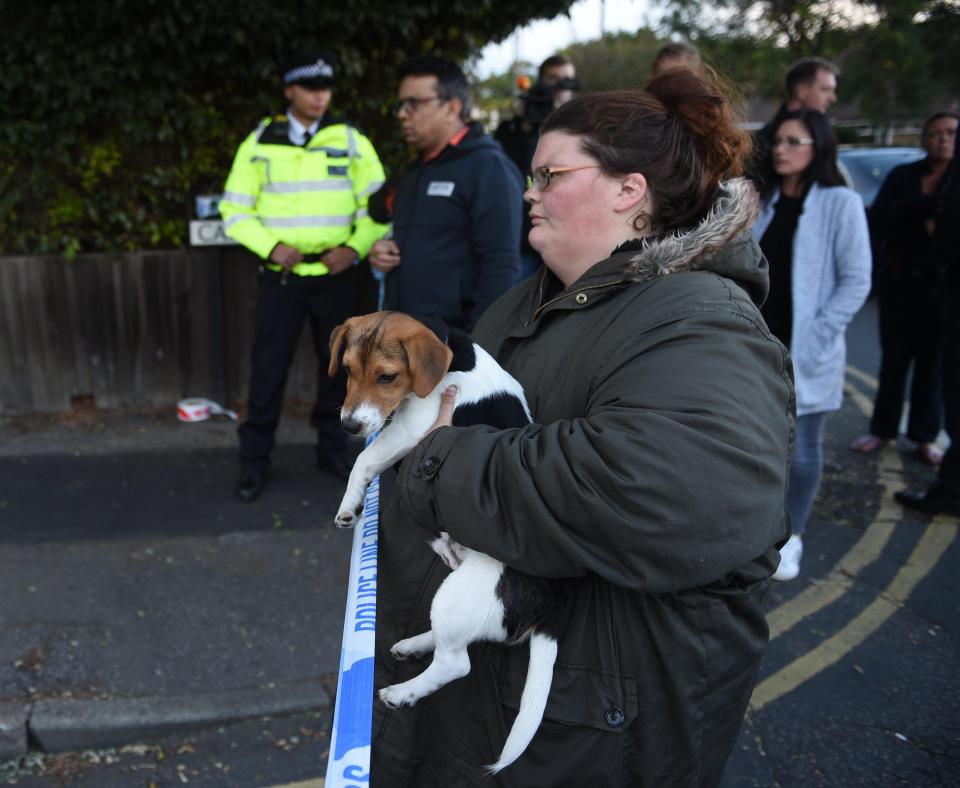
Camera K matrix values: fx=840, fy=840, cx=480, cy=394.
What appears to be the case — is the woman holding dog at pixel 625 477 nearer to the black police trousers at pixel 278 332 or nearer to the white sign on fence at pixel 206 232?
the black police trousers at pixel 278 332

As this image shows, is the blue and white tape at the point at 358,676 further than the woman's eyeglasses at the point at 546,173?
No

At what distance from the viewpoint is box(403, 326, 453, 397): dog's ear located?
2.02m

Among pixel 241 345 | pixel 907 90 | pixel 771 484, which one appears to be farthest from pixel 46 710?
pixel 907 90

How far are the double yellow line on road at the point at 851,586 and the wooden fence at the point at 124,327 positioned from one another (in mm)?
4560

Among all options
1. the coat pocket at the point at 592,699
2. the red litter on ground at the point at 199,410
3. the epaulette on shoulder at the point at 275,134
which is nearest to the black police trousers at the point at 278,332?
the epaulette on shoulder at the point at 275,134

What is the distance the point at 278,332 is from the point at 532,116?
2.62 meters

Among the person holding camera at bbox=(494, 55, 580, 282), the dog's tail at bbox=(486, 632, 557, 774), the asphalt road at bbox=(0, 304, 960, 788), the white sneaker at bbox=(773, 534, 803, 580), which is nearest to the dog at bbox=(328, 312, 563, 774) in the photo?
the dog's tail at bbox=(486, 632, 557, 774)

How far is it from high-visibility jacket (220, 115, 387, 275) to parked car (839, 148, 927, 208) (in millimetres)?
9974

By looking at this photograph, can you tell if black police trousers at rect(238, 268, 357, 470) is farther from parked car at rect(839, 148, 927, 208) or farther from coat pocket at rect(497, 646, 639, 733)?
parked car at rect(839, 148, 927, 208)

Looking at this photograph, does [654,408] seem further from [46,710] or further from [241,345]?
[241,345]

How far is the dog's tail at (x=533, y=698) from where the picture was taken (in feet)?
5.32

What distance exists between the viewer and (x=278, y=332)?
17.1 feet

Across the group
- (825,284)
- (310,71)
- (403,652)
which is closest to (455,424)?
(403,652)

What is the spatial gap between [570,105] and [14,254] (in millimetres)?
5770
